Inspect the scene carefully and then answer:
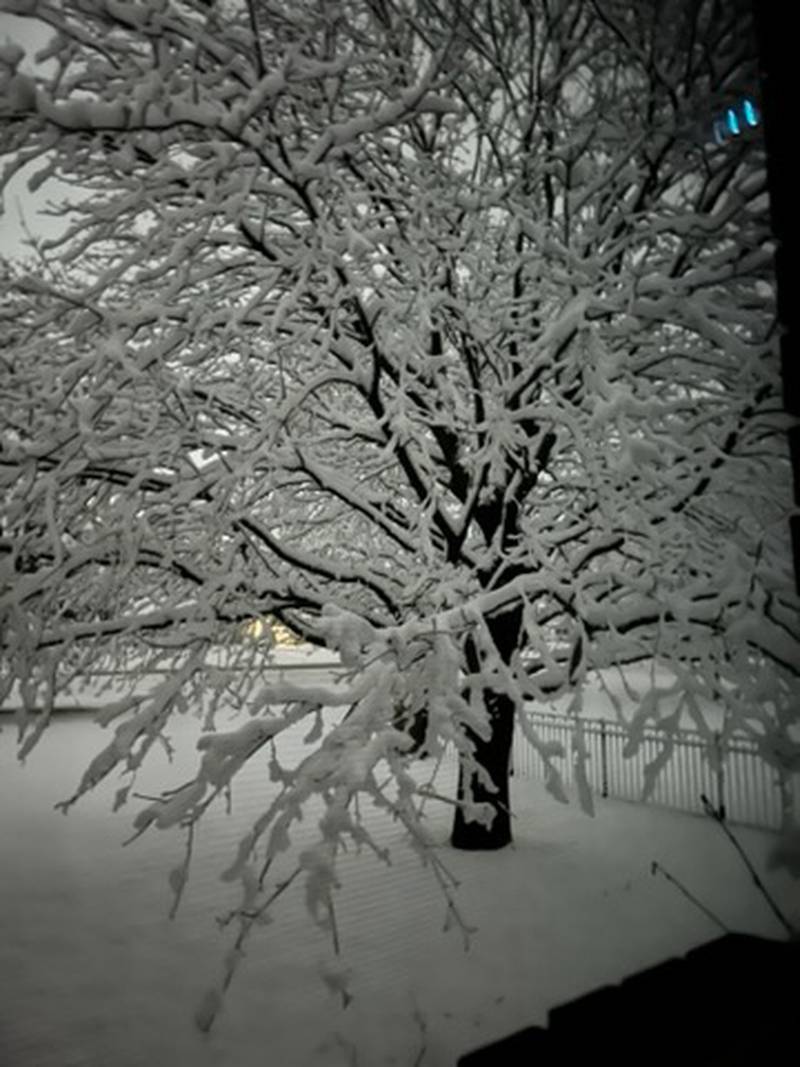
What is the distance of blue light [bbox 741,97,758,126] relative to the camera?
Answer: 13.3 feet

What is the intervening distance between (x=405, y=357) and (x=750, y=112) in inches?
99.3

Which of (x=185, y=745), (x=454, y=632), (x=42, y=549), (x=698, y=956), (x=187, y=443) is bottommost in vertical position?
(x=185, y=745)

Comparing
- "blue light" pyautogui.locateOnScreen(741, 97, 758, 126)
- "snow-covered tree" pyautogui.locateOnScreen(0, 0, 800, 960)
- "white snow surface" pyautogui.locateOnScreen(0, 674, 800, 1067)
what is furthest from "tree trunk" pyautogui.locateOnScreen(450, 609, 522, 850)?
"blue light" pyautogui.locateOnScreen(741, 97, 758, 126)

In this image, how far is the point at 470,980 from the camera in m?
4.54

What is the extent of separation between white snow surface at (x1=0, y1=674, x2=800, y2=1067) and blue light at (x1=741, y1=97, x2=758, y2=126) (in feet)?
16.4

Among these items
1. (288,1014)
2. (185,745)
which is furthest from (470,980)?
(185,745)

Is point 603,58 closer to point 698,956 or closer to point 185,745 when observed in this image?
point 698,956

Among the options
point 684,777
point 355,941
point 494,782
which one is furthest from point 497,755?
point 684,777

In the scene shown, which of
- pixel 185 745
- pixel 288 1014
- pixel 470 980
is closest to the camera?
pixel 288 1014

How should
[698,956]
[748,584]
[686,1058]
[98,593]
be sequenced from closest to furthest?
1. [686,1058]
2. [698,956]
3. [748,584]
4. [98,593]

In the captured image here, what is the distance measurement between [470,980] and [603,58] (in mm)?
6888

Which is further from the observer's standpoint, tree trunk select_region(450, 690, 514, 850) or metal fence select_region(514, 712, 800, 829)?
metal fence select_region(514, 712, 800, 829)

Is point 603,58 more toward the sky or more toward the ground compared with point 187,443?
more toward the sky

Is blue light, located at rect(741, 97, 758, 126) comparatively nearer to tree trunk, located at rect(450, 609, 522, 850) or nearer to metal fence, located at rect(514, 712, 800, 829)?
tree trunk, located at rect(450, 609, 522, 850)
